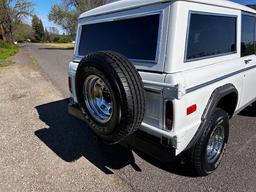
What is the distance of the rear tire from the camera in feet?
9.27

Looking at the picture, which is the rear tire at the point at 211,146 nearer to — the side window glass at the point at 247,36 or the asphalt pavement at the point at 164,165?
the asphalt pavement at the point at 164,165

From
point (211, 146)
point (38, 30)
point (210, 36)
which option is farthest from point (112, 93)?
point (38, 30)

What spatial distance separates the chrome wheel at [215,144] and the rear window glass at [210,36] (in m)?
0.95

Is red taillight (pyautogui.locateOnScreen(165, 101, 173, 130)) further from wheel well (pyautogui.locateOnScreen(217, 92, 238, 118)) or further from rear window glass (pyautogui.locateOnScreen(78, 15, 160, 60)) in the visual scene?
wheel well (pyautogui.locateOnScreen(217, 92, 238, 118))

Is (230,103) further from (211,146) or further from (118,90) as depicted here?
(118,90)

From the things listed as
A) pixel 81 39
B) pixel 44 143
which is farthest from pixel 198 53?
pixel 44 143

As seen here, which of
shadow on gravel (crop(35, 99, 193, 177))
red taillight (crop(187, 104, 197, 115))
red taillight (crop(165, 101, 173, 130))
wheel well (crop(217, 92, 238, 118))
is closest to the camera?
red taillight (crop(165, 101, 173, 130))

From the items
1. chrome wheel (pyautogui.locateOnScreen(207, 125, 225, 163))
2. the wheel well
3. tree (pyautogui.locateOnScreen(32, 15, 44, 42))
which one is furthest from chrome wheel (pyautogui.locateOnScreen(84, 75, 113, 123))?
tree (pyautogui.locateOnScreen(32, 15, 44, 42))

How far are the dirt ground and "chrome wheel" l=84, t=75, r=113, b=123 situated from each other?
82 cm

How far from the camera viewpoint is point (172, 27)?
244 centimetres

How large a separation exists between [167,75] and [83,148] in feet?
7.02

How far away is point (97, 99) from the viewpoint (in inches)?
121

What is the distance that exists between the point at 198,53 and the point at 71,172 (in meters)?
2.19

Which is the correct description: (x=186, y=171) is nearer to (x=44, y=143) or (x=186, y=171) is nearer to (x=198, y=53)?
(x=198, y=53)
